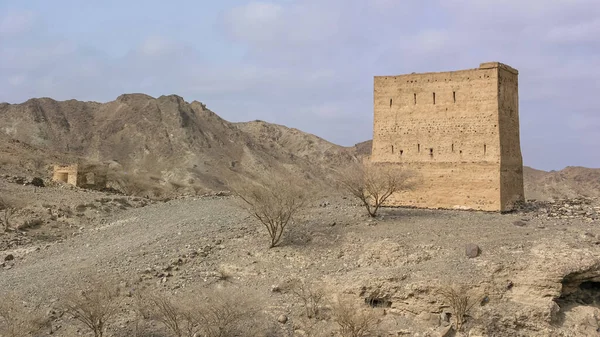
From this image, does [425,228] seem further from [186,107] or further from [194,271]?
[186,107]

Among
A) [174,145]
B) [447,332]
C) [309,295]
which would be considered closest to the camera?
[447,332]

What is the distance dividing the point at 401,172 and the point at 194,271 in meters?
8.04

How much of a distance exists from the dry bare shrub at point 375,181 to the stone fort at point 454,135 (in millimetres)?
1257

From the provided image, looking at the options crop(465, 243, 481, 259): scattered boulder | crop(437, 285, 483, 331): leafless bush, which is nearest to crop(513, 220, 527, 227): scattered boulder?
crop(465, 243, 481, 259): scattered boulder

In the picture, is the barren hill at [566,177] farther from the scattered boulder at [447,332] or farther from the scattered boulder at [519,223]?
the scattered boulder at [447,332]

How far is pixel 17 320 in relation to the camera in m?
12.9

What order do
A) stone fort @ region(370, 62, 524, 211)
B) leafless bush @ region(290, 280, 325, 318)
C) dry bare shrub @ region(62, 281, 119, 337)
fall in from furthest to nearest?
1. stone fort @ region(370, 62, 524, 211)
2. leafless bush @ region(290, 280, 325, 318)
3. dry bare shrub @ region(62, 281, 119, 337)

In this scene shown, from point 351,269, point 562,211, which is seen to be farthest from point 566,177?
point 351,269

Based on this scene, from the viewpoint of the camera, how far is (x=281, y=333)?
13.6 meters

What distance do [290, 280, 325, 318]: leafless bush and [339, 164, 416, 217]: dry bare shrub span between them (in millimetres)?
4994

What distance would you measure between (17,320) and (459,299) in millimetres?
10368

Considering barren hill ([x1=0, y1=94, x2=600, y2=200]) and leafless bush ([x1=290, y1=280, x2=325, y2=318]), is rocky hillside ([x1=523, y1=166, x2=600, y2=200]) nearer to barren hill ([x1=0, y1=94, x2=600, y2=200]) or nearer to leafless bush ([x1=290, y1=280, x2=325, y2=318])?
barren hill ([x1=0, y1=94, x2=600, y2=200])

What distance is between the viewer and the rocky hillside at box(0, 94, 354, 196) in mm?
55531

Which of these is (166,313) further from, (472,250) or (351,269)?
(472,250)
